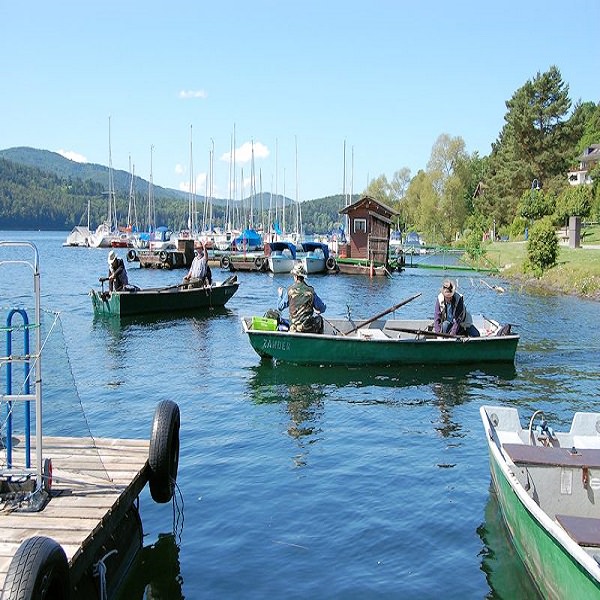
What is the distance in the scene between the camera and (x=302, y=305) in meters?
17.0

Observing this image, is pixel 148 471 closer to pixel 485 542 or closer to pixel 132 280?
pixel 485 542

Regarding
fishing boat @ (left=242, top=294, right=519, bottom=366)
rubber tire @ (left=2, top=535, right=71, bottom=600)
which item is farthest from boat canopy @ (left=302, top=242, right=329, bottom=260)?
rubber tire @ (left=2, top=535, right=71, bottom=600)

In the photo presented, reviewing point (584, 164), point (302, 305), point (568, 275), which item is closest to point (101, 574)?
point (302, 305)

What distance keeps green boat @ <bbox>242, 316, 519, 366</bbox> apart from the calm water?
0.29 m

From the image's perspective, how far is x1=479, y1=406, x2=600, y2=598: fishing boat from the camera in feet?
19.1

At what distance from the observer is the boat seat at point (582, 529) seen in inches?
249

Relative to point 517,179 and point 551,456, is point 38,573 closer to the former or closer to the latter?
point 551,456

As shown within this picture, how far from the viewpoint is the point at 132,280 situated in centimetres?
4972

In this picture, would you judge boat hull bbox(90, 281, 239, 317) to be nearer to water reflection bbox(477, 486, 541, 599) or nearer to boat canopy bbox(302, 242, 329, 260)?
water reflection bbox(477, 486, 541, 599)

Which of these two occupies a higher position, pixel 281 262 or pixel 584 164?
pixel 584 164

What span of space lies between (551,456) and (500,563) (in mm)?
1204

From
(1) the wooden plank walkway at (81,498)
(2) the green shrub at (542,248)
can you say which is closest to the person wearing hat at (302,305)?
(1) the wooden plank walkway at (81,498)

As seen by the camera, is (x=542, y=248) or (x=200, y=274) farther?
(x=542, y=248)

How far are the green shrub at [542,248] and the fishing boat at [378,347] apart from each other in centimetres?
2673
